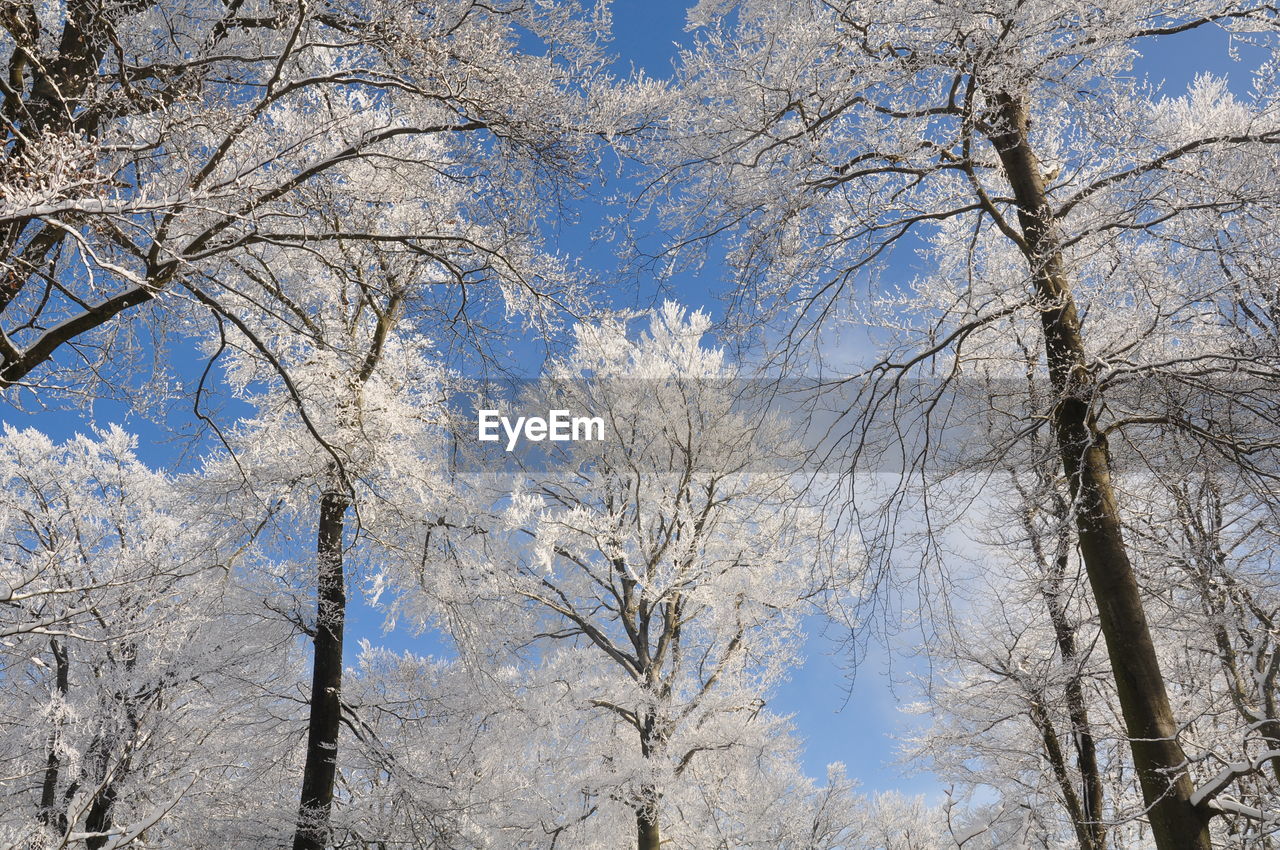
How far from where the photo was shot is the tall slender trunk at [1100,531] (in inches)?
156

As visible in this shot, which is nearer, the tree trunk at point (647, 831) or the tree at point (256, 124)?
the tree at point (256, 124)

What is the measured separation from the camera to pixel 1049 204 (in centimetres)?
514

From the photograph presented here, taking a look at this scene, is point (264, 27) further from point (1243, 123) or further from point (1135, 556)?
point (1135, 556)

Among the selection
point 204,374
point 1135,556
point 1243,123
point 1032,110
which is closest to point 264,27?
point 204,374

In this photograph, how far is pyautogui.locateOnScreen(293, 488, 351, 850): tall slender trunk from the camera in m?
7.38

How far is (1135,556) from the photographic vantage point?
21.4ft

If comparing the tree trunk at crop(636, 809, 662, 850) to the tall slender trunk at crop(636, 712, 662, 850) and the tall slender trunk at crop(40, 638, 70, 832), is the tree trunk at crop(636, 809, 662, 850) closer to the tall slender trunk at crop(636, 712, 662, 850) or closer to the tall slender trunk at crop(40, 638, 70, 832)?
the tall slender trunk at crop(636, 712, 662, 850)

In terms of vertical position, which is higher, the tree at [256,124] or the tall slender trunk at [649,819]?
the tree at [256,124]

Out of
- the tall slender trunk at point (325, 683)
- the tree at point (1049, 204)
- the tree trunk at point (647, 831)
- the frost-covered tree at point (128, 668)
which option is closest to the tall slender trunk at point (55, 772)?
the frost-covered tree at point (128, 668)

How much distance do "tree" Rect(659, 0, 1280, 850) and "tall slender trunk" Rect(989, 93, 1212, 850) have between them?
0.04 ft

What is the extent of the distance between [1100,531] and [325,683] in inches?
258

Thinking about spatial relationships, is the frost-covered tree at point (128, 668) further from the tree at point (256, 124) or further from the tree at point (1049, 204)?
the tree at point (1049, 204)

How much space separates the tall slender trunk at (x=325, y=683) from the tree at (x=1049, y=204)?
180 inches

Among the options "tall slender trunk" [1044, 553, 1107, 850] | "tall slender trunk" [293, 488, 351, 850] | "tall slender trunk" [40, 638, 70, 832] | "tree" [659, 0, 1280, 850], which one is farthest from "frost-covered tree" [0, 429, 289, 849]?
"tall slender trunk" [1044, 553, 1107, 850]
